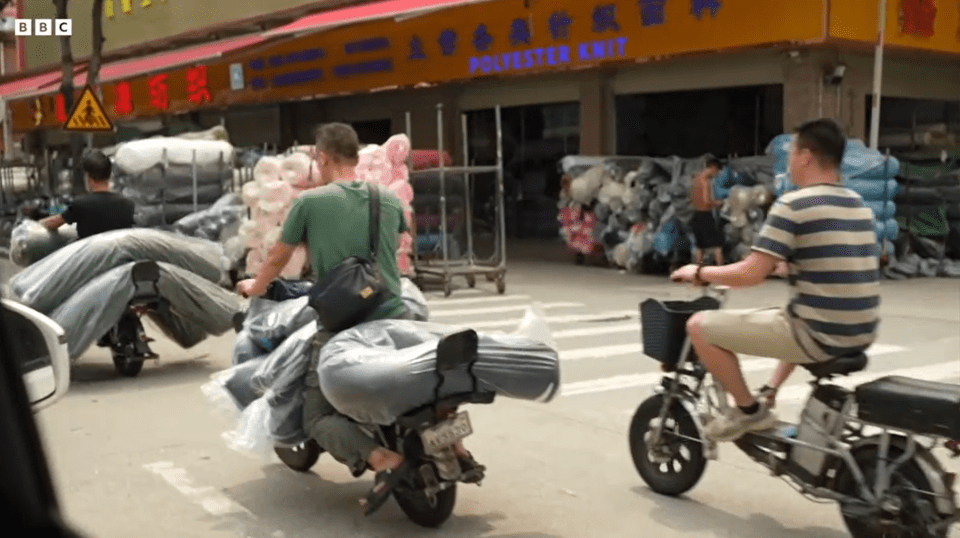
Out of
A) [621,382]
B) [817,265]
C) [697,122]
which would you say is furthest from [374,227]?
[697,122]

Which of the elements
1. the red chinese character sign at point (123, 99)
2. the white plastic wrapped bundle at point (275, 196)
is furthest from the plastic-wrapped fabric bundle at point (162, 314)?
the red chinese character sign at point (123, 99)

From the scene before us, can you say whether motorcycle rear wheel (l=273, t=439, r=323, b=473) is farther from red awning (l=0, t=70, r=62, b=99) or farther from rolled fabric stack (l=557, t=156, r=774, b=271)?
red awning (l=0, t=70, r=62, b=99)

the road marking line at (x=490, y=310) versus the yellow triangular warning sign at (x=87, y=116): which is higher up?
the yellow triangular warning sign at (x=87, y=116)

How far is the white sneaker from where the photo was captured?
500cm

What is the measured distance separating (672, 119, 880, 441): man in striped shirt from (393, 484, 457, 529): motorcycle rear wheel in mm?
1461

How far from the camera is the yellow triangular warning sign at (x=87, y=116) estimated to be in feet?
49.1

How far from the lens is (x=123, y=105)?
31.2 meters

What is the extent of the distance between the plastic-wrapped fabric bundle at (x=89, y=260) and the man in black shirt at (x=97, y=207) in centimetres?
23

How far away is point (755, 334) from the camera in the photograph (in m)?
4.88

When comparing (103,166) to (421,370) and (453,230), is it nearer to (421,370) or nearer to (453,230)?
(421,370)

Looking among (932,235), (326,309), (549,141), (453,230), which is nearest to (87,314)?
(326,309)

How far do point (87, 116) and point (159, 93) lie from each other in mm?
15068

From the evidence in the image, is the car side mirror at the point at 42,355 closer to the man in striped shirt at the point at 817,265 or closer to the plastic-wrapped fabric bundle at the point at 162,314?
the man in striped shirt at the point at 817,265

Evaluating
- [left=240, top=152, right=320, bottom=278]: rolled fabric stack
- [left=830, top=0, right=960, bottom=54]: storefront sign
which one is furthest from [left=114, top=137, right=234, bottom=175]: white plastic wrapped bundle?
[left=830, top=0, right=960, bottom=54]: storefront sign
